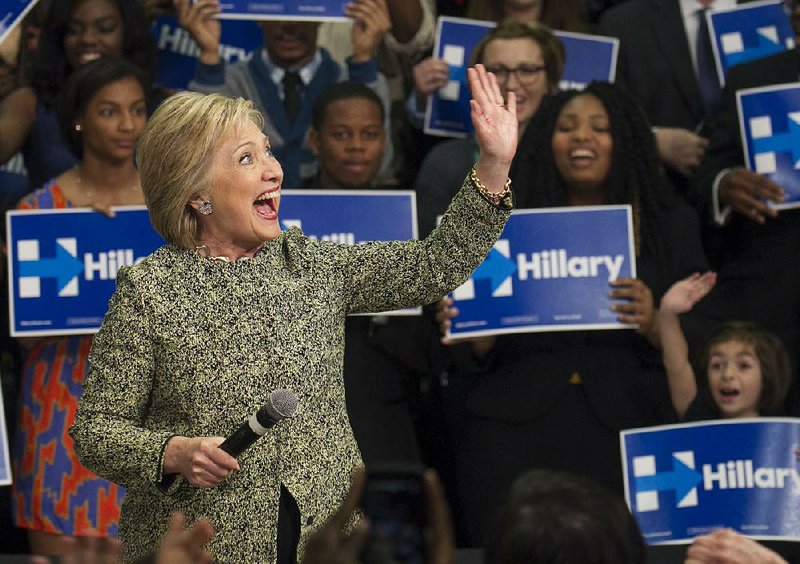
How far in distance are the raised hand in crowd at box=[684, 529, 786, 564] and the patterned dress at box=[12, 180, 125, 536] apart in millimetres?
→ 2464

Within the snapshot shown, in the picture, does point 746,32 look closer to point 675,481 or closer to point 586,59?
point 586,59

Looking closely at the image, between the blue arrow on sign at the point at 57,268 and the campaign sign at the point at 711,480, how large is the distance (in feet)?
5.56

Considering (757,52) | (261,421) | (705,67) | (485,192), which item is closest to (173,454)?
(261,421)

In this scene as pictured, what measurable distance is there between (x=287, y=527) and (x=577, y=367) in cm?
213

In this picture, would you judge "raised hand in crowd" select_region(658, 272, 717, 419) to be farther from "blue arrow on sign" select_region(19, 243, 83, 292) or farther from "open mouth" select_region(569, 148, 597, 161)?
"blue arrow on sign" select_region(19, 243, 83, 292)

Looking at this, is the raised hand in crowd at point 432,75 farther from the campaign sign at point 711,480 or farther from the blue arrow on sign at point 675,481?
the blue arrow on sign at point 675,481

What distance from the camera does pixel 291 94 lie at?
17.6ft

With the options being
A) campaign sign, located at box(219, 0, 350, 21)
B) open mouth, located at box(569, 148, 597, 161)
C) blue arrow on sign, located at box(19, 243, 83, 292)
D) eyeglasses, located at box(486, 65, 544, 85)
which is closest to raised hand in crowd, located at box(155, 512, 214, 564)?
blue arrow on sign, located at box(19, 243, 83, 292)

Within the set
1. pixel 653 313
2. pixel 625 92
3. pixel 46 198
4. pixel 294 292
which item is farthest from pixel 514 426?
pixel 294 292

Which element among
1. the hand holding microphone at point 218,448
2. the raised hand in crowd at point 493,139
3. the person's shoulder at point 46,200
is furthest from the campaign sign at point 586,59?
the hand holding microphone at point 218,448

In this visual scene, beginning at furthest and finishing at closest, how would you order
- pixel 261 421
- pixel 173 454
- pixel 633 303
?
1. pixel 633 303
2. pixel 173 454
3. pixel 261 421

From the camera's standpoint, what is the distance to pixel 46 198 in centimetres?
465

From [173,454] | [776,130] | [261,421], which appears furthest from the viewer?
[776,130]

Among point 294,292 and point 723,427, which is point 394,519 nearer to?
point 294,292
